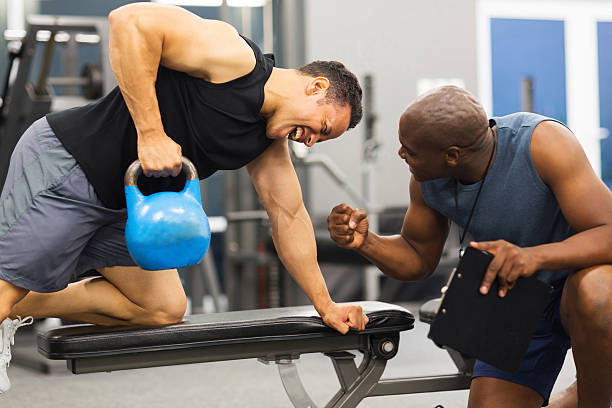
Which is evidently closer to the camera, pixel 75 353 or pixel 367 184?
pixel 75 353

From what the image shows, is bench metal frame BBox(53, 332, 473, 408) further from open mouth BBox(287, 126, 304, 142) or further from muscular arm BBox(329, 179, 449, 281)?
open mouth BBox(287, 126, 304, 142)

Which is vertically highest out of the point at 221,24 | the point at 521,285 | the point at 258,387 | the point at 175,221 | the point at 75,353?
the point at 221,24

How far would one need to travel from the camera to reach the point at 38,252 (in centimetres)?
182

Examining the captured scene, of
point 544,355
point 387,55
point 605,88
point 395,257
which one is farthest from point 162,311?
point 605,88

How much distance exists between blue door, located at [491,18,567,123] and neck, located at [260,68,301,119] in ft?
16.3

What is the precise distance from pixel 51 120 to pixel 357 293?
3.54m

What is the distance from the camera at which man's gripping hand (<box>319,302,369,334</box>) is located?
1.91 metres

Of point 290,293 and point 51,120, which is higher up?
point 51,120

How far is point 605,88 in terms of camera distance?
6.88 metres

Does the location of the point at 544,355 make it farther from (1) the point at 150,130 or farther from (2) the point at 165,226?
(1) the point at 150,130

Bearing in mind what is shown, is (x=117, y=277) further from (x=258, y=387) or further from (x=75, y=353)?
(x=258, y=387)

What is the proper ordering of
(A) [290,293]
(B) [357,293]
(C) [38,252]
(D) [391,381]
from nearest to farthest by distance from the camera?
(C) [38,252] < (D) [391,381] < (A) [290,293] < (B) [357,293]

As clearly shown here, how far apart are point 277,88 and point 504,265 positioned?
0.67 meters

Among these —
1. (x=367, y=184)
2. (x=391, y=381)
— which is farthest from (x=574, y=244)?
(x=367, y=184)
